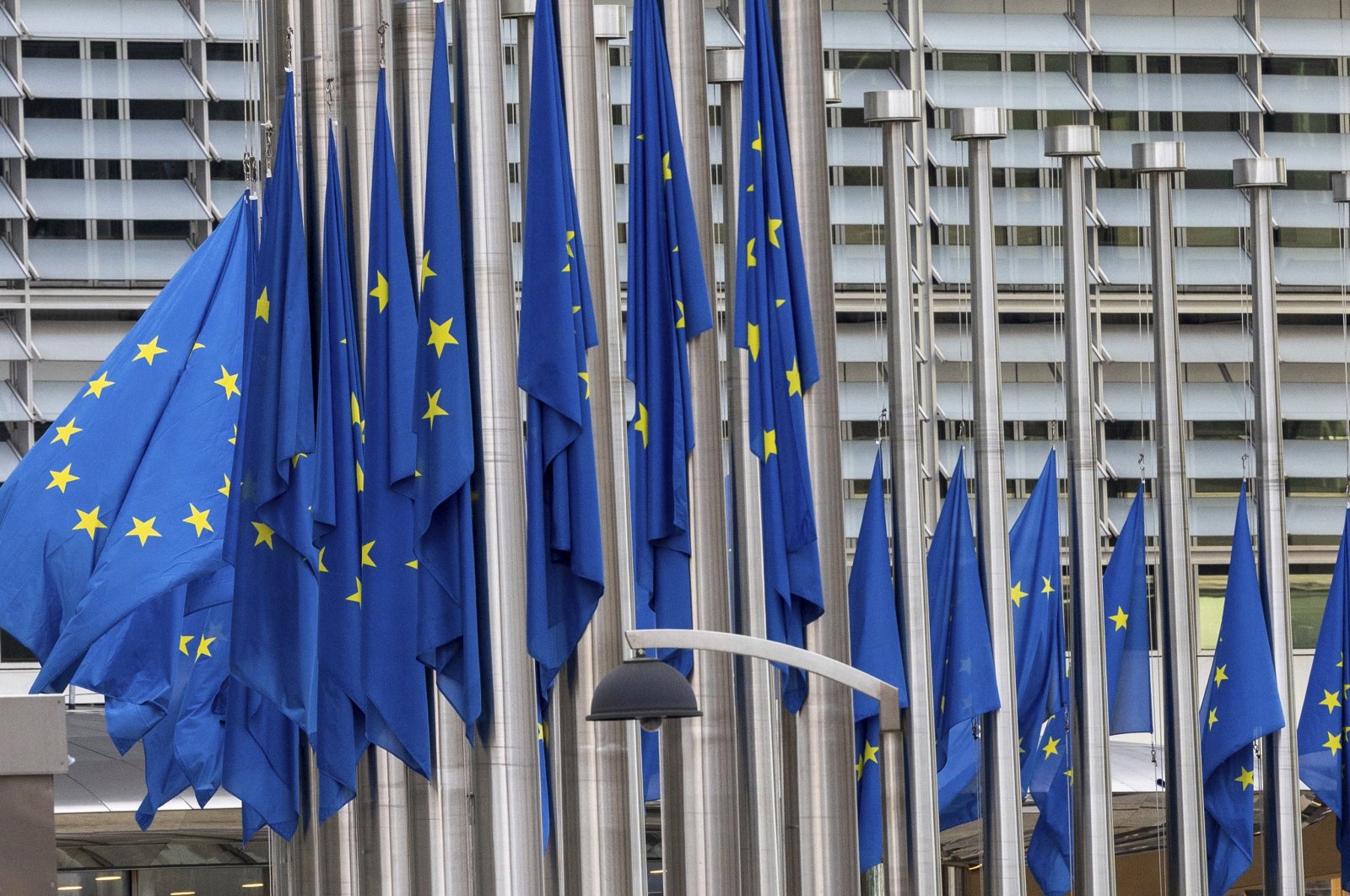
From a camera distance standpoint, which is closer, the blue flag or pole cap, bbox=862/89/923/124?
the blue flag

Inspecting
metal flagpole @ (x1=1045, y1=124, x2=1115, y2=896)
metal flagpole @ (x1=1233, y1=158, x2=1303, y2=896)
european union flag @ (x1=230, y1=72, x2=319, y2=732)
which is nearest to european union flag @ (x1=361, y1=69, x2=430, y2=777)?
european union flag @ (x1=230, y1=72, x2=319, y2=732)

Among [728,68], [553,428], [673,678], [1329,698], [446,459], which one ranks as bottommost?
[673,678]

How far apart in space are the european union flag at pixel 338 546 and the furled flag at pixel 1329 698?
9878mm

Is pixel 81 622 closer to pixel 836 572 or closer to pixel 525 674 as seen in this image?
pixel 525 674

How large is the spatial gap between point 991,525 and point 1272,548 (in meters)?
2.75

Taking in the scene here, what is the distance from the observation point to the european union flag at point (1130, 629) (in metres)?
20.7

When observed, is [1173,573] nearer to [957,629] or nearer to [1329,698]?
[1329,698]

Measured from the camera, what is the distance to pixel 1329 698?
20484 mm

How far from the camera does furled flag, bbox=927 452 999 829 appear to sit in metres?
19.0

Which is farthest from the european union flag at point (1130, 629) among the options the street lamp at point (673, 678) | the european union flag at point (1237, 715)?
the street lamp at point (673, 678)

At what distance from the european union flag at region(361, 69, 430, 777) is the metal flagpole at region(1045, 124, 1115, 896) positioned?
7.79 m

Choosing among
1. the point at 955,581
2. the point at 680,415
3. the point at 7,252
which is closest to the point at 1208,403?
the point at 955,581

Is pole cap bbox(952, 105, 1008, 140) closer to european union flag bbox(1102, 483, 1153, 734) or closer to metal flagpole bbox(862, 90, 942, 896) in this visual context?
metal flagpole bbox(862, 90, 942, 896)

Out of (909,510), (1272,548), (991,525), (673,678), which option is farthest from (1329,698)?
(673,678)
